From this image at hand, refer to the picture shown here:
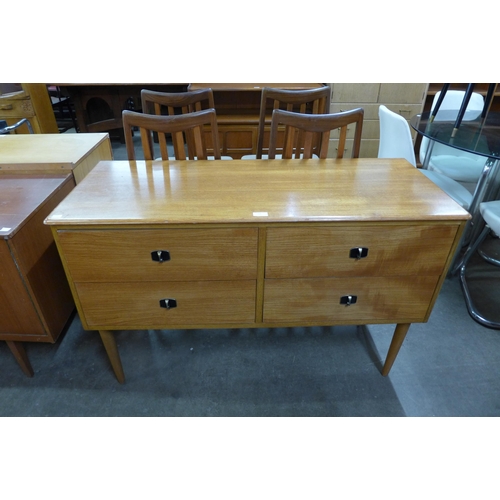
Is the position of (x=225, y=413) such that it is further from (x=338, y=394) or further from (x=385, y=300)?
(x=385, y=300)

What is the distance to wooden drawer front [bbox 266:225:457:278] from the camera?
1.06m

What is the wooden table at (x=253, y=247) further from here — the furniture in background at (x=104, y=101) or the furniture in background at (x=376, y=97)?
the furniture in background at (x=104, y=101)

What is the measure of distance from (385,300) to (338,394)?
1.62ft

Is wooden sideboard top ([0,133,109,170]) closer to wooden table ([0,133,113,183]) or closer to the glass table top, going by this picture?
wooden table ([0,133,113,183])

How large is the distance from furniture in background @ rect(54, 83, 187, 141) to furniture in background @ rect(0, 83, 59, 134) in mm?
520

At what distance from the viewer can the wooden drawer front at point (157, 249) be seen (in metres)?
1.03

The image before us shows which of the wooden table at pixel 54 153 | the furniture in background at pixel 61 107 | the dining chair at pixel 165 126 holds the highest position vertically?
the dining chair at pixel 165 126

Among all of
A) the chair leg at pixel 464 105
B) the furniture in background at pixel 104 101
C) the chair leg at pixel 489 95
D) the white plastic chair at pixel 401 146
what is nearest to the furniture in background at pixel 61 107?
the furniture in background at pixel 104 101

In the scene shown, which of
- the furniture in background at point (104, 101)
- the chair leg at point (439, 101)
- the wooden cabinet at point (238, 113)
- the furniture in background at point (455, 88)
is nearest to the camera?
the chair leg at point (439, 101)

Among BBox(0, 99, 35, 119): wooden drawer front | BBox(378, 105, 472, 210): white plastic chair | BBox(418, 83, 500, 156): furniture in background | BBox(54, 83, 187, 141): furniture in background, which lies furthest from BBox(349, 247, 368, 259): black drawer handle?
BBox(54, 83, 187, 141): furniture in background

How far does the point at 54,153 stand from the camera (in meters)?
1.61

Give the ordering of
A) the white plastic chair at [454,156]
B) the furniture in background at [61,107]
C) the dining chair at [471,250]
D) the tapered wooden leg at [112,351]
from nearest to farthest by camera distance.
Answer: the tapered wooden leg at [112,351] → the dining chair at [471,250] → the white plastic chair at [454,156] → the furniture in background at [61,107]

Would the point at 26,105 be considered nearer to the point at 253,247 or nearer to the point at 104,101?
the point at 104,101

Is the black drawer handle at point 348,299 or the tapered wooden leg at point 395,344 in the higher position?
the black drawer handle at point 348,299
